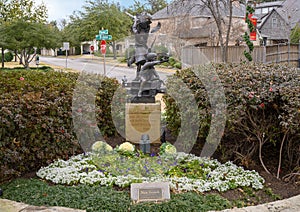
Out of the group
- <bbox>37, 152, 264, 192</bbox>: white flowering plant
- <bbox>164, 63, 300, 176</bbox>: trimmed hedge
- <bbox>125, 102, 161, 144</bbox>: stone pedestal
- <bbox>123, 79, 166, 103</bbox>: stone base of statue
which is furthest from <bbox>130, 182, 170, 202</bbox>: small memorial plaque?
<bbox>123, 79, 166, 103</bbox>: stone base of statue

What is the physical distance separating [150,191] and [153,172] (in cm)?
70

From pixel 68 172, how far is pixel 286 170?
2706mm

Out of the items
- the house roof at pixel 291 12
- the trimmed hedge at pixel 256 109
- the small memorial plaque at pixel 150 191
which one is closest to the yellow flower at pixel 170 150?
the trimmed hedge at pixel 256 109

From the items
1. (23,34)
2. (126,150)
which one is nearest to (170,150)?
(126,150)

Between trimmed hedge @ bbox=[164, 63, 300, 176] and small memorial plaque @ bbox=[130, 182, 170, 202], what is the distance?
1199 millimetres

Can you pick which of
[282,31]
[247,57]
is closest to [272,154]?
[247,57]

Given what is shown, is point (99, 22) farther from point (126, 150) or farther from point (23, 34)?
point (126, 150)

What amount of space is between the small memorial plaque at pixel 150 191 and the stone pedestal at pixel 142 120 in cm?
219

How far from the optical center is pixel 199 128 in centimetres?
482

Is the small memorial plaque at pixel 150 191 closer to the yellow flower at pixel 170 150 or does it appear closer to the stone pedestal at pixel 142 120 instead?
the yellow flower at pixel 170 150

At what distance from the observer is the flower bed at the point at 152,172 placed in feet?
12.6

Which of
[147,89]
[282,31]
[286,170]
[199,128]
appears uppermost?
[282,31]

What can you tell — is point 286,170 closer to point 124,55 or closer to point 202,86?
point 202,86

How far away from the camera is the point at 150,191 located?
347 cm
